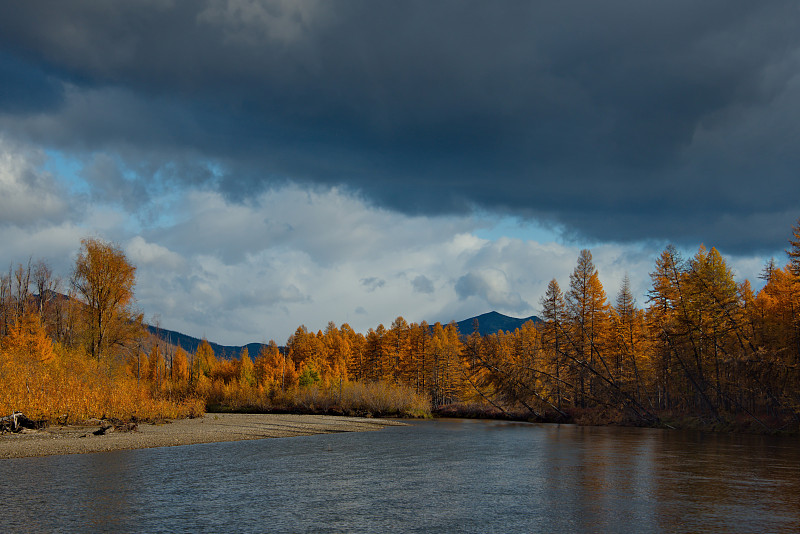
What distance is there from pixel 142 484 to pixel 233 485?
3385 millimetres

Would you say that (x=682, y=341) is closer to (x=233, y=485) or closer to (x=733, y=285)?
(x=733, y=285)

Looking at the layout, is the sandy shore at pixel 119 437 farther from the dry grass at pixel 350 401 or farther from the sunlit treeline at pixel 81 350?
the dry grass at pixel 350 401

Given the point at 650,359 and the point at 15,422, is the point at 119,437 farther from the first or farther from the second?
the point at 650,359

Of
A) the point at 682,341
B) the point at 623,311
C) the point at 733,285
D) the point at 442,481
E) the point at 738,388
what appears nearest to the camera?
the point at 442,481

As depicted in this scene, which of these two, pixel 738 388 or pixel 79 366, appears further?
pixel 738 388

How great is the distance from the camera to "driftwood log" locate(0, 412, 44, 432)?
35000 millimetres

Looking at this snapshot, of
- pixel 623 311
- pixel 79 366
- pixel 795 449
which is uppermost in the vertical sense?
pixel 623 311

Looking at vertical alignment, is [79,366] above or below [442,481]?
above

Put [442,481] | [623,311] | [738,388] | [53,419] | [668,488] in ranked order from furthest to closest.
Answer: [623,311] → [738,388] → [53,419] → [442,481] → [668,488]

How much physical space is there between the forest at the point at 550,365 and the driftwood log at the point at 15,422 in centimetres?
104

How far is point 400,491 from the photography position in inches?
794

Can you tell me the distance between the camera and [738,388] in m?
54.4

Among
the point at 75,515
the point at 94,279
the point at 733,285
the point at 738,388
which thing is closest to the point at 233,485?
the point at 75,515

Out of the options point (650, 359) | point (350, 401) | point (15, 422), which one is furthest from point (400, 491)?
point (650, 359)
